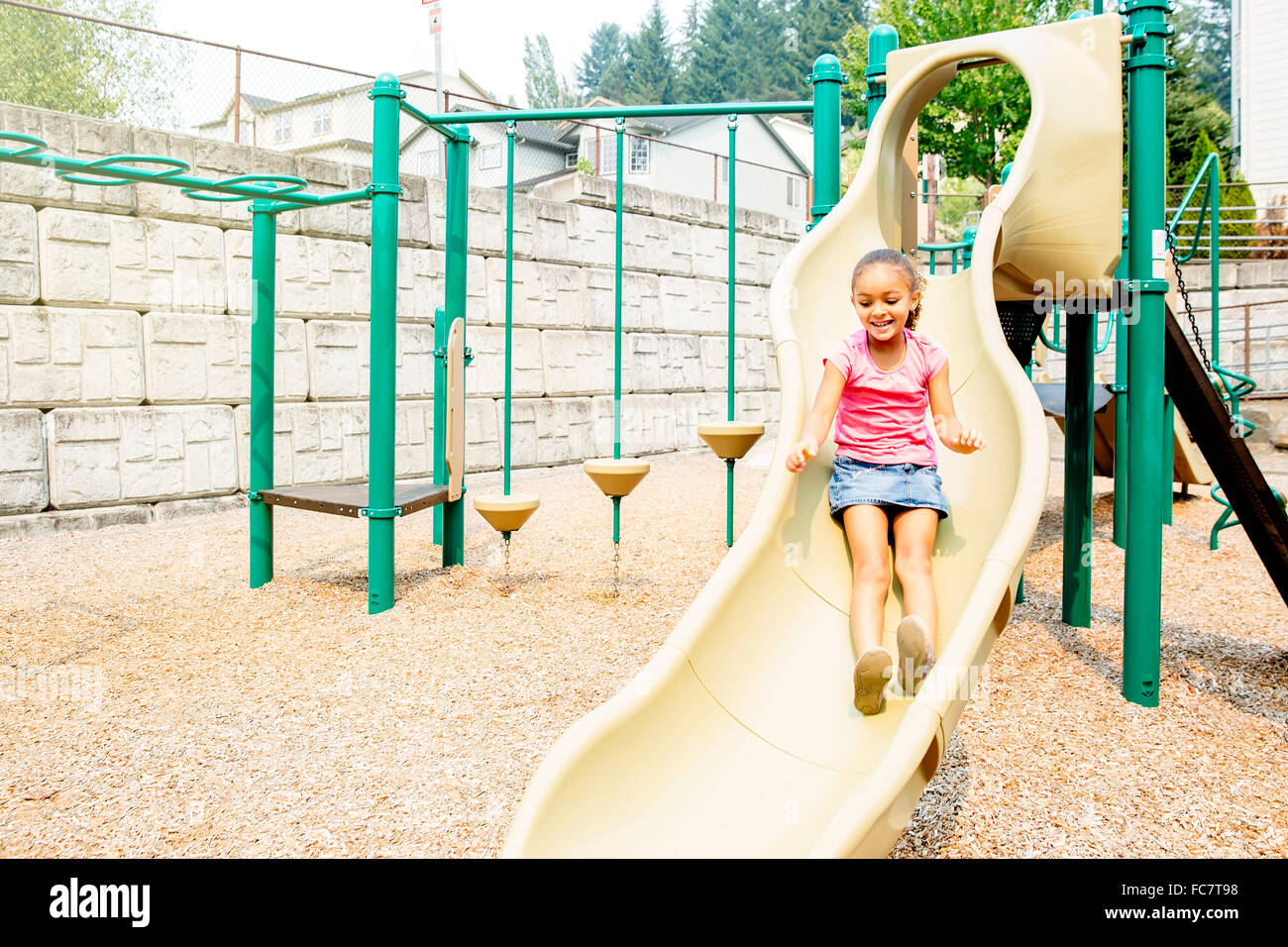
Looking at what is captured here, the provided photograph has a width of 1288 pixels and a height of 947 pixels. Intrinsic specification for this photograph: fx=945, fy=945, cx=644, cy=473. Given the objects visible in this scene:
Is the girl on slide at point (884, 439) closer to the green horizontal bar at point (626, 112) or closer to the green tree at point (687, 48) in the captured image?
the green horizontal bar at point (626, 112)

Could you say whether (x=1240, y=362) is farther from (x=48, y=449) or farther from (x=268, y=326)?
(x=48, y=449)

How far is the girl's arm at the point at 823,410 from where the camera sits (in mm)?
2759

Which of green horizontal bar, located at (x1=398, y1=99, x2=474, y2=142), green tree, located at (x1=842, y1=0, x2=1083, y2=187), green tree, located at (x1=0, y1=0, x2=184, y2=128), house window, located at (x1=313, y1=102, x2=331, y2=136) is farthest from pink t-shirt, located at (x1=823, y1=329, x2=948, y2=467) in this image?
green tree, located at (x1=842, y1=0, x2=1083, y2=187)

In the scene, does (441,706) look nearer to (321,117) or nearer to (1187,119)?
(321,117)

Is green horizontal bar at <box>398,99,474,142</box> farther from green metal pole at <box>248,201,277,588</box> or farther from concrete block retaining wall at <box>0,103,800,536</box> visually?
concrete block retaining wall at <box>0,103,800,536</box>

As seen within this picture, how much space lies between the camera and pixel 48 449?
629cm

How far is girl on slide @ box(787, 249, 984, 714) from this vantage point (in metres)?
2.65

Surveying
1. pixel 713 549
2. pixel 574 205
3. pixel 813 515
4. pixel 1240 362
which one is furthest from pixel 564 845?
pixel 1240 362

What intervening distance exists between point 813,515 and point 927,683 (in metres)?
0.97

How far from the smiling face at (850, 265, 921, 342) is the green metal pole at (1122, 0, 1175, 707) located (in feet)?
3.50

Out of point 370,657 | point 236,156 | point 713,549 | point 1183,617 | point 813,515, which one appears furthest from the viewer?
point 236,156

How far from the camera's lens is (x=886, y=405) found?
2.93m

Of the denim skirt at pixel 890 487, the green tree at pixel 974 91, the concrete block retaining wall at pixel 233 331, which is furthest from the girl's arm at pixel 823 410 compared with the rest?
the green tree at pixel 974 91

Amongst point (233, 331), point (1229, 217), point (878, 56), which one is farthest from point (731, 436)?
point (1229, 217)
